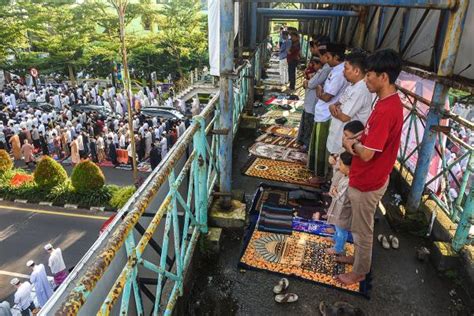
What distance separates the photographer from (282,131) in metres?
7.72

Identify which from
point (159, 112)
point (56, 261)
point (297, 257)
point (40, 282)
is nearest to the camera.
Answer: point (297, 257)

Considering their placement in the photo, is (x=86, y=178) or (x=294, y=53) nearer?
(x=294, y=53)

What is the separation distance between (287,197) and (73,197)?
12.6m

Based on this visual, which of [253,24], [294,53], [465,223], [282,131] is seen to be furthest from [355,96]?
[294,53]

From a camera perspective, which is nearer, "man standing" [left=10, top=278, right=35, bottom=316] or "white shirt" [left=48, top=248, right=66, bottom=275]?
"man standing" [left=10, top=278, right=35, bottom=316]

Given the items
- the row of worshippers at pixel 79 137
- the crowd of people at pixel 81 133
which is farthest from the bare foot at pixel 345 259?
the row of worshippers at pixel 79 137

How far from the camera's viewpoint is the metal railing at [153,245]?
1.42 m

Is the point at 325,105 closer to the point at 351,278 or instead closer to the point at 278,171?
the point at 278,171

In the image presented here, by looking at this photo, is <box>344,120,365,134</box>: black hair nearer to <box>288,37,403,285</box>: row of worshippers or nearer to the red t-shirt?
<box>288,37,403,285</box>: row of worshippers

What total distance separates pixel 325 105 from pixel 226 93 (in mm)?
1686

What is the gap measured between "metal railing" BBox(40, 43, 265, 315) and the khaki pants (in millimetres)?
1450

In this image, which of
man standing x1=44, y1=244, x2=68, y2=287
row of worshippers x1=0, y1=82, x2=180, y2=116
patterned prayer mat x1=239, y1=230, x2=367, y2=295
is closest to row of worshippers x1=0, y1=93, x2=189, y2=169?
row of worshippers x1=0, y1=82, x2=180, y2=116

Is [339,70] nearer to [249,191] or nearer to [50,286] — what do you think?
[249,191]

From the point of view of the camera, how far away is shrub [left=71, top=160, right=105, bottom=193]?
1448 cm
